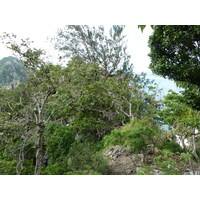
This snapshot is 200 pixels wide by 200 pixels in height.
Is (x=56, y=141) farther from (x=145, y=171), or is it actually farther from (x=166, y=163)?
(x=166, y=163)

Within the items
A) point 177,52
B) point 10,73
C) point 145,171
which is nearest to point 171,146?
point 145,171

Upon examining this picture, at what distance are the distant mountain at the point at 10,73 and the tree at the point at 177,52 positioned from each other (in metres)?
2.13

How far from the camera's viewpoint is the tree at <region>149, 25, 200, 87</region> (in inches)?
96.7

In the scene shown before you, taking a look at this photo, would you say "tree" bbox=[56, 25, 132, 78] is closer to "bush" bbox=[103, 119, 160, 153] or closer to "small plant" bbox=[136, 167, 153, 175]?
"bush" bbox=[103, 119, 160, 153]

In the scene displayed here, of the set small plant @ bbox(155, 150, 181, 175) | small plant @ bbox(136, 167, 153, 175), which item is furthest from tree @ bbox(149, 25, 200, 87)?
small plant @ bbox(136, 167, 153, 175)

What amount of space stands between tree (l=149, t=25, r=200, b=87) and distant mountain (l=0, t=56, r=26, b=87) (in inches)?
83.7

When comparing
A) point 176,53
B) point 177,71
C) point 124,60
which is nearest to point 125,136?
point 177,71

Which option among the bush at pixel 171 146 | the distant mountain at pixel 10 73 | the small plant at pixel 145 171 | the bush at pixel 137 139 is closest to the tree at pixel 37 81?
the distant mountain at pixel 10 73

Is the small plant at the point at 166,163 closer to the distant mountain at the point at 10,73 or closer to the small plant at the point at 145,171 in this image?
the small plant at the point at 145,171

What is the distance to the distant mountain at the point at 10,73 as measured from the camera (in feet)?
9.36

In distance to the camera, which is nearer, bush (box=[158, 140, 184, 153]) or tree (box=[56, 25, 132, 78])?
bush (box=[158, 140, 184, 153])

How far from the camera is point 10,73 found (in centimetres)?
327

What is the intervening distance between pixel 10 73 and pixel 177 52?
9.63ft
